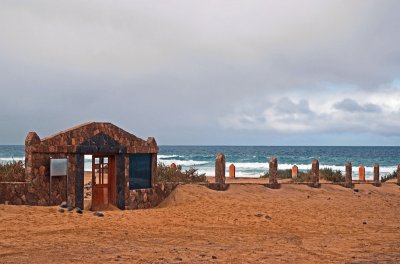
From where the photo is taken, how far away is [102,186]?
20578 millimetres

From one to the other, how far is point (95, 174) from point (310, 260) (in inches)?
405


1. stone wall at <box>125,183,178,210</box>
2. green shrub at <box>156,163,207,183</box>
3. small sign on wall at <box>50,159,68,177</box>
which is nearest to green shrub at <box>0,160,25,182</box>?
small sign on wall at <box>50,159,68,177</box>

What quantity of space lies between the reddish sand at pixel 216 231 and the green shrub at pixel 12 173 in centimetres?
237

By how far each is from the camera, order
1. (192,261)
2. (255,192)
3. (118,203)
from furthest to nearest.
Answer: (255,192)
(118,203)
(192,261)

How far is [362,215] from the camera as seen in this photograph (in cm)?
2219

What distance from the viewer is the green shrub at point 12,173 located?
1997cm

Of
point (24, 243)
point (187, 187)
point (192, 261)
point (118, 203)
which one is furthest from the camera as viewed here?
point (187, 187)

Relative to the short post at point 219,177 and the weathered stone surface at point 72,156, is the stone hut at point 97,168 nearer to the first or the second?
the weathered stone surface at point 72,156

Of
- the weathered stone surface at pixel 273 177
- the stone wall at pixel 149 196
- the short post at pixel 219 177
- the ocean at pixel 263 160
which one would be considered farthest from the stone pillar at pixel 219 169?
the ocean at pixel 263 160

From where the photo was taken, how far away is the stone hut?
18719 millimetres

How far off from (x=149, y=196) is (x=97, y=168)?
8.16ft

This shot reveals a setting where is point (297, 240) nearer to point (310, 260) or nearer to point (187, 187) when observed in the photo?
point (310, 260)

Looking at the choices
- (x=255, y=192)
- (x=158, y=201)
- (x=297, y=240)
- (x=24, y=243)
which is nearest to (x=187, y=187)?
(x=158, y=201)

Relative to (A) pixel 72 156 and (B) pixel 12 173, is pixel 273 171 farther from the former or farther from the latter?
(B) pixel 12 173
